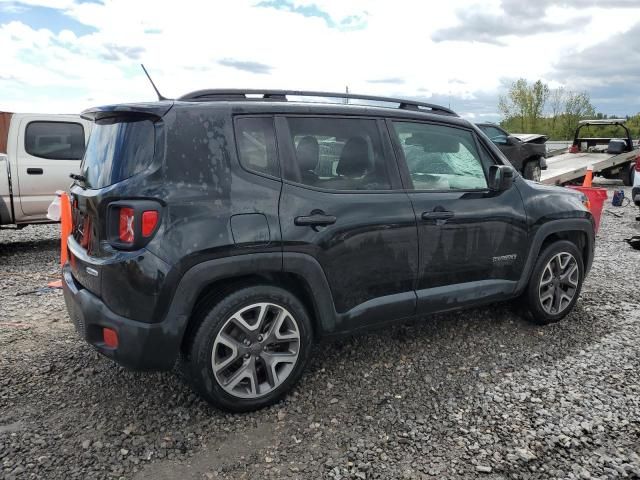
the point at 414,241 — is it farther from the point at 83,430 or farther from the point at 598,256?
the point at 598,256

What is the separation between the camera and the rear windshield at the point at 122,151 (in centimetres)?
274

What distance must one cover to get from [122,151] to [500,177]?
8.52 ft

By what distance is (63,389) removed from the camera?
332 cm

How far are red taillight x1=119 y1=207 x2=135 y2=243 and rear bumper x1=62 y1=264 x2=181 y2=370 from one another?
1.31 ft

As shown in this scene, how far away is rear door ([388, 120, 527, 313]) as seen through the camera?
11.6 ft

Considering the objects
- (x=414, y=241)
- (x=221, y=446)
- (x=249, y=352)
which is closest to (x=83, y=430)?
(x=221, y=446)

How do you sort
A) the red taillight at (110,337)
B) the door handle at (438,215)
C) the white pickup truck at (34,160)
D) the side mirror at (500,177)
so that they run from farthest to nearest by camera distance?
the white pickup truck at (34,160)
the side mirror at (500,177)
the door handle at (438,215)
the red taillight at (110,337)

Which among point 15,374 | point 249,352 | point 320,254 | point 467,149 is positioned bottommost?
point 15,374

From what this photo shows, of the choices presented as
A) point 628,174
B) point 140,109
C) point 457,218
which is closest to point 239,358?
point 140,109

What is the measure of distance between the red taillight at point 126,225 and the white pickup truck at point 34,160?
535 cm

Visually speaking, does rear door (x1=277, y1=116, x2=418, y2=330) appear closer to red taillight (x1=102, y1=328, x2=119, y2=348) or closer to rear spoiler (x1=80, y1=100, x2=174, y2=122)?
rear spoiler (x1=80, y1=100, x2=174, y2=122)

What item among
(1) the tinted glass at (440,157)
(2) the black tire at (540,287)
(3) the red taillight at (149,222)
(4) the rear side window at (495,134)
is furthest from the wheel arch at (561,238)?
(4) the rear side window at (495,134)

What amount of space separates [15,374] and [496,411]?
3.13 meters

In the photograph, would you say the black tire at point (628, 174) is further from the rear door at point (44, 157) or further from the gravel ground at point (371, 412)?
the rear door at point (44, 157)
